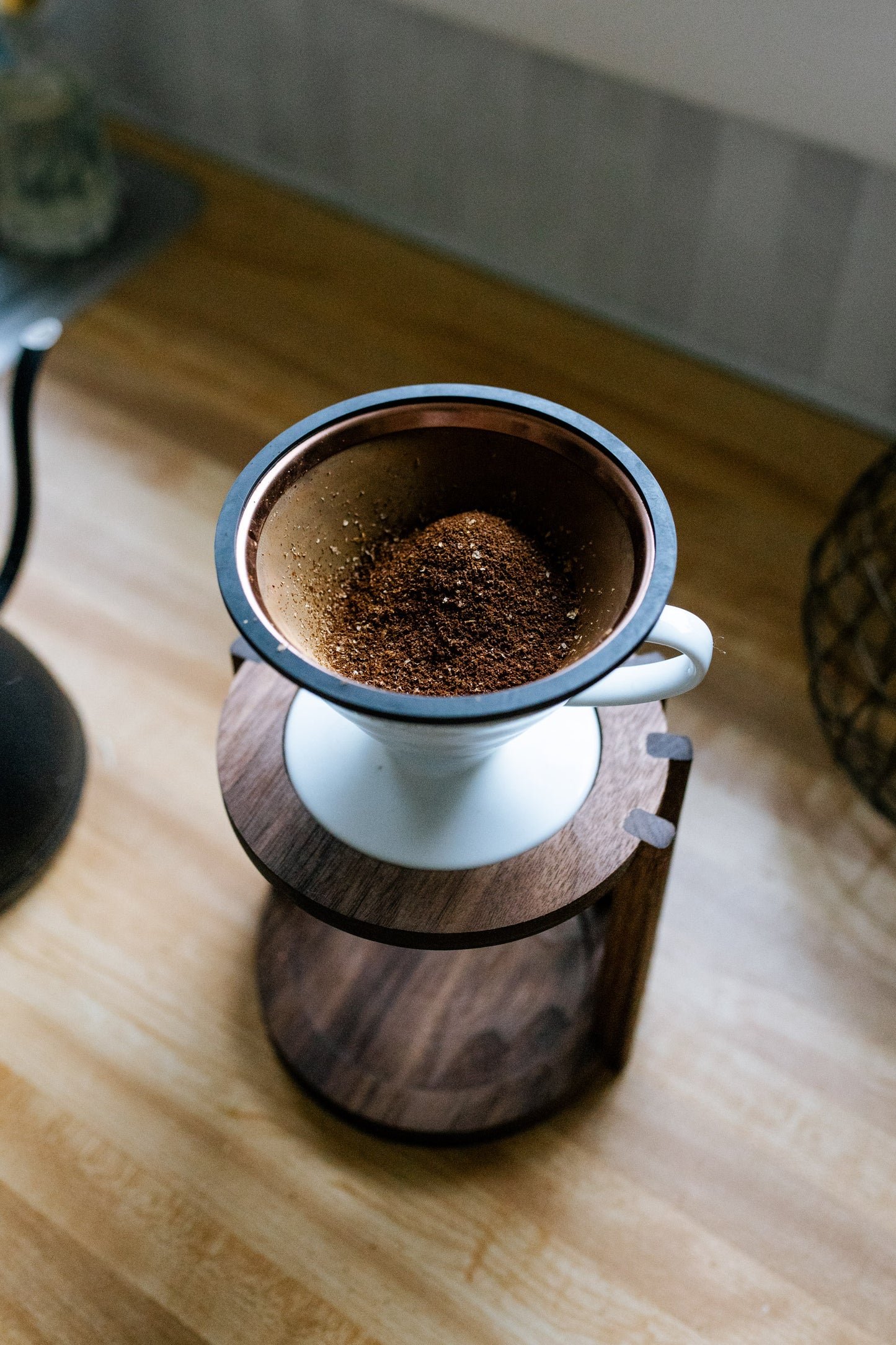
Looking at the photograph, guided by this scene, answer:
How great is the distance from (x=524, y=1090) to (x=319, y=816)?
0.97 feet

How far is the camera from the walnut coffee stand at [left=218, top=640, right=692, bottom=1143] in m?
0.66

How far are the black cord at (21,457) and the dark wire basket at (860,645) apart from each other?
643 millimetres

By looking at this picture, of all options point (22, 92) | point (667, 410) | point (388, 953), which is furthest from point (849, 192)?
point (22, 92)

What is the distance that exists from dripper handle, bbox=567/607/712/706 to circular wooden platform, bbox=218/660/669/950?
0.10 meters

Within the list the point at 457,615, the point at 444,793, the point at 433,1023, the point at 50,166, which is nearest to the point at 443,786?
the point at 444,793

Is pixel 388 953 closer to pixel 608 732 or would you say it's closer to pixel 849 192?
pixel 608 732

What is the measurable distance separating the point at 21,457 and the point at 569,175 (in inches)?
32.5

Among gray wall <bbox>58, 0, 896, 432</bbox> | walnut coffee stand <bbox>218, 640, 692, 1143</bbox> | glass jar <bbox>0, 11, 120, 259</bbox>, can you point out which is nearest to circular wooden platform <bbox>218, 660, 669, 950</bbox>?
walnut coffee stand <bbox>218, 640, 692, 1143</bbox>

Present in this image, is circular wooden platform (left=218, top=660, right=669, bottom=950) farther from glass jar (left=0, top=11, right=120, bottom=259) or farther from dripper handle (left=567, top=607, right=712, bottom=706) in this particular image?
glass jar (left=0, top=11, right=120, bottom=259)

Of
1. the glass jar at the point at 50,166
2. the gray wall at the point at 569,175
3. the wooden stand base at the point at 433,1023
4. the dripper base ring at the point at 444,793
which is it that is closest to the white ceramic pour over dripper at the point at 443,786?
the dripper base ring at the point at 444,793

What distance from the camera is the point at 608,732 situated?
0.73 meters

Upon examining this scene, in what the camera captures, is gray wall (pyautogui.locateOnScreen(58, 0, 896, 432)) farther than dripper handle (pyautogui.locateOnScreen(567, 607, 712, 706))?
Yes

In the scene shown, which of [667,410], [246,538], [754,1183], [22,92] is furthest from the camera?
[22,92]

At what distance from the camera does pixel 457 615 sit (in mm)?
635
